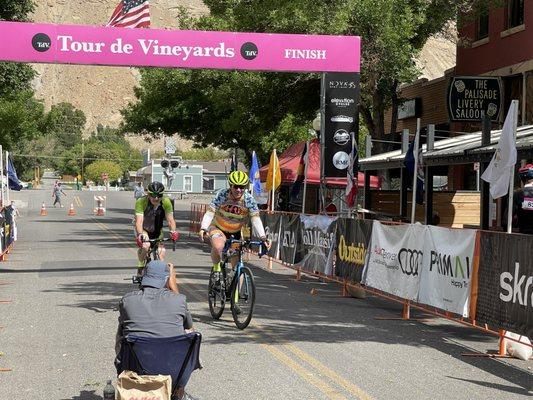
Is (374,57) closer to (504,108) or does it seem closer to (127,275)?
(504,108)

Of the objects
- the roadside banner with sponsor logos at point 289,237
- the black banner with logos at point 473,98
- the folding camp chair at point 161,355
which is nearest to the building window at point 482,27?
the black banner with logos at point 473,98

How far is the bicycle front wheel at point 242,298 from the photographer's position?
10.7 m

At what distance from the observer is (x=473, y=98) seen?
922 inches

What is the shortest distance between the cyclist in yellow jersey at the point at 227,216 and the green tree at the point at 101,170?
172 meters

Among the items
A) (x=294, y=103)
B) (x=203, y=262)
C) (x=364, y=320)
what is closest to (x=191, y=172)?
(x=294, y=103)

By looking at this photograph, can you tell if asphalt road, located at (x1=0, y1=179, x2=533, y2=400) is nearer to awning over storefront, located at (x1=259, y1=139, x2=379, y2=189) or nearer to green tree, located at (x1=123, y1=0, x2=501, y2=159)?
green tree, located at (x1=123, y1=0, x2=501, y2=159)

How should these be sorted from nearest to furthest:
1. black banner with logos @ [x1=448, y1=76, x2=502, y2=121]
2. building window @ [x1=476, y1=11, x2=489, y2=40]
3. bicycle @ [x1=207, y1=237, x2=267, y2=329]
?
1. bicycle @ [x1=207, y1=237, x2=267, y2=329]
2. black banner with logos @ [x1=448, y1=76, x2=502, y2=121]
3. building window @ [x1=476, y1=11, x2=489, y2=40]

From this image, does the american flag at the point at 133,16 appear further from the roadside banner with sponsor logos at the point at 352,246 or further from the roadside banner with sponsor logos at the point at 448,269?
the roadside banner with sponsor logos at the point at 448,269

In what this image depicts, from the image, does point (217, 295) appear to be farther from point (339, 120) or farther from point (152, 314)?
point (339, 120)

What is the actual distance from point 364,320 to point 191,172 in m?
119

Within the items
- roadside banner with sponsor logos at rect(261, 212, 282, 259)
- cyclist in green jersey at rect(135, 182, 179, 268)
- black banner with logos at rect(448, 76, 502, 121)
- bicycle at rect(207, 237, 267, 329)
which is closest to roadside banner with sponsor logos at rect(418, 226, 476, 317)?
bicycle at rect(207, 237, 267, 329)

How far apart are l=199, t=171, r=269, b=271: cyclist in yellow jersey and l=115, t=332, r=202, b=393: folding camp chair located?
17.4 ft

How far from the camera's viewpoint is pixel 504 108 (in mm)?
25172

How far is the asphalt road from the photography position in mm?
7781
